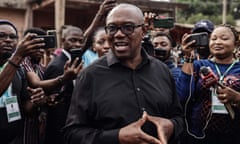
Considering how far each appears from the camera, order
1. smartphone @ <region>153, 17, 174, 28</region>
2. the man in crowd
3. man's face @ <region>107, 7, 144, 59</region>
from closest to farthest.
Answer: man's face @ <region>107, 7, 144, 59</region>
the man in crowd
smartphone @ <region>153, 17, 174, 28</region>

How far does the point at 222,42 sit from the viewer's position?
11.6 feet

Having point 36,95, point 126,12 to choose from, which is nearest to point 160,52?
point 36,95

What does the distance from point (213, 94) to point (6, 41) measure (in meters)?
1.81

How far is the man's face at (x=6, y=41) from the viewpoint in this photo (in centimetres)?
339

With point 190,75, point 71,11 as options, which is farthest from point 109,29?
point 71,11

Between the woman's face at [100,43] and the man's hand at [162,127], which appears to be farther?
the woman's face at [100,43]

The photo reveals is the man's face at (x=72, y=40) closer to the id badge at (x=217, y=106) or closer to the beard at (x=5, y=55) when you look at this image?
the beard at (x=5, y=55)

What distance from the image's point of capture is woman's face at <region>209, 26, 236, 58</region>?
354cm

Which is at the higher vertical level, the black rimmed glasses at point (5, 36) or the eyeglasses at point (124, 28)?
the eyeglasses at point (124, 28)

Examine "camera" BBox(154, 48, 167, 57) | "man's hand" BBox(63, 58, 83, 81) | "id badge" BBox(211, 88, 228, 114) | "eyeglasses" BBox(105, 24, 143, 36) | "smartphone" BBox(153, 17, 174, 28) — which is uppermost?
"smartphone" BBox(153, 17, 174, 28)

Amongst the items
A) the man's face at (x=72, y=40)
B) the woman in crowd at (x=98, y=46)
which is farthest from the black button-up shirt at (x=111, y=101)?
the man's face at (x=72, y=40)

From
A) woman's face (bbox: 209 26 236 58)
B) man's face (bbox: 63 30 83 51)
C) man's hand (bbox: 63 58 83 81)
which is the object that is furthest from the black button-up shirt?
man's face (bbox: 63 30 83 51)

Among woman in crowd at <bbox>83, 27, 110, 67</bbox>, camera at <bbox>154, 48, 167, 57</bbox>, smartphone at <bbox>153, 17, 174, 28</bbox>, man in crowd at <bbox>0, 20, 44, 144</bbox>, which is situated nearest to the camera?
man in crowd at <bbox>0, 20, 44, 144</bbox>

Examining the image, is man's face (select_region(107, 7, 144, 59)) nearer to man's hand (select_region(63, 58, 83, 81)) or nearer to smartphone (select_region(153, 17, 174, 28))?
man's hand (select_region(63, 58, 83, 81))
